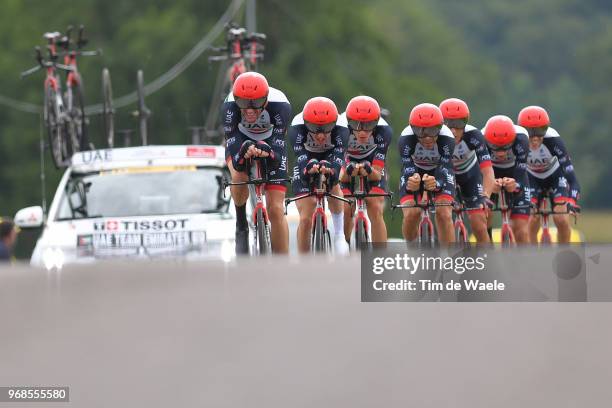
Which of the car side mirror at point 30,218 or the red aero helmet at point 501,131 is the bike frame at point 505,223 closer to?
the red aero helmet at point 501,131

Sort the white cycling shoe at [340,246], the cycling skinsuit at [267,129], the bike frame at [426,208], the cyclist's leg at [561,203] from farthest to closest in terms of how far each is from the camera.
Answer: the cyclist's leg at [561,203] < the bike frame at [426,208] < the white cycling shoe at [340,246] < the cycling skinsuit at [267,129]

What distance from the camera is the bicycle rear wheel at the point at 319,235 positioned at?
14820 mm

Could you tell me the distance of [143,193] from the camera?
15.3 m

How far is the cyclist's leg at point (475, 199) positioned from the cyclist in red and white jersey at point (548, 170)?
207cm

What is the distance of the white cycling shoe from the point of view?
14812 millimetres

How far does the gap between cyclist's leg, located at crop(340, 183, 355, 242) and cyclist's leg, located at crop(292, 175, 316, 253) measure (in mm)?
1042

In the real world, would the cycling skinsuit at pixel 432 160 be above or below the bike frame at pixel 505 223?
above

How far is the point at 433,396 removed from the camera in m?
8.09

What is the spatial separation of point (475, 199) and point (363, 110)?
2.35 metres

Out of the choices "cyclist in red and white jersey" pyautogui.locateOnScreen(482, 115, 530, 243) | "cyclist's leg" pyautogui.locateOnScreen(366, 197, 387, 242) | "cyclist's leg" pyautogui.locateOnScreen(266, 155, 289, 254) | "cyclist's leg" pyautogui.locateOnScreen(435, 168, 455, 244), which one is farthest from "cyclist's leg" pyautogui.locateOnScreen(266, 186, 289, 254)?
"cyclist in red and white jersey" pyautogui.locateOnScreen(482, 115, 530, 243)

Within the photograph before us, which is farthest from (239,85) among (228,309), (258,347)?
(258,347)

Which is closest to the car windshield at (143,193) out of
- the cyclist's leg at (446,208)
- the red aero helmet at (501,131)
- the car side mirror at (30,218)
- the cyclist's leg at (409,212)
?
the car side mirror at (30,218)

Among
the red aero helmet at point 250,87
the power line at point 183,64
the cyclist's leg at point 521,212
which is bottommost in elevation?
the cyclist's leg at point 521,212

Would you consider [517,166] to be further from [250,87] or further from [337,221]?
[250,87]
